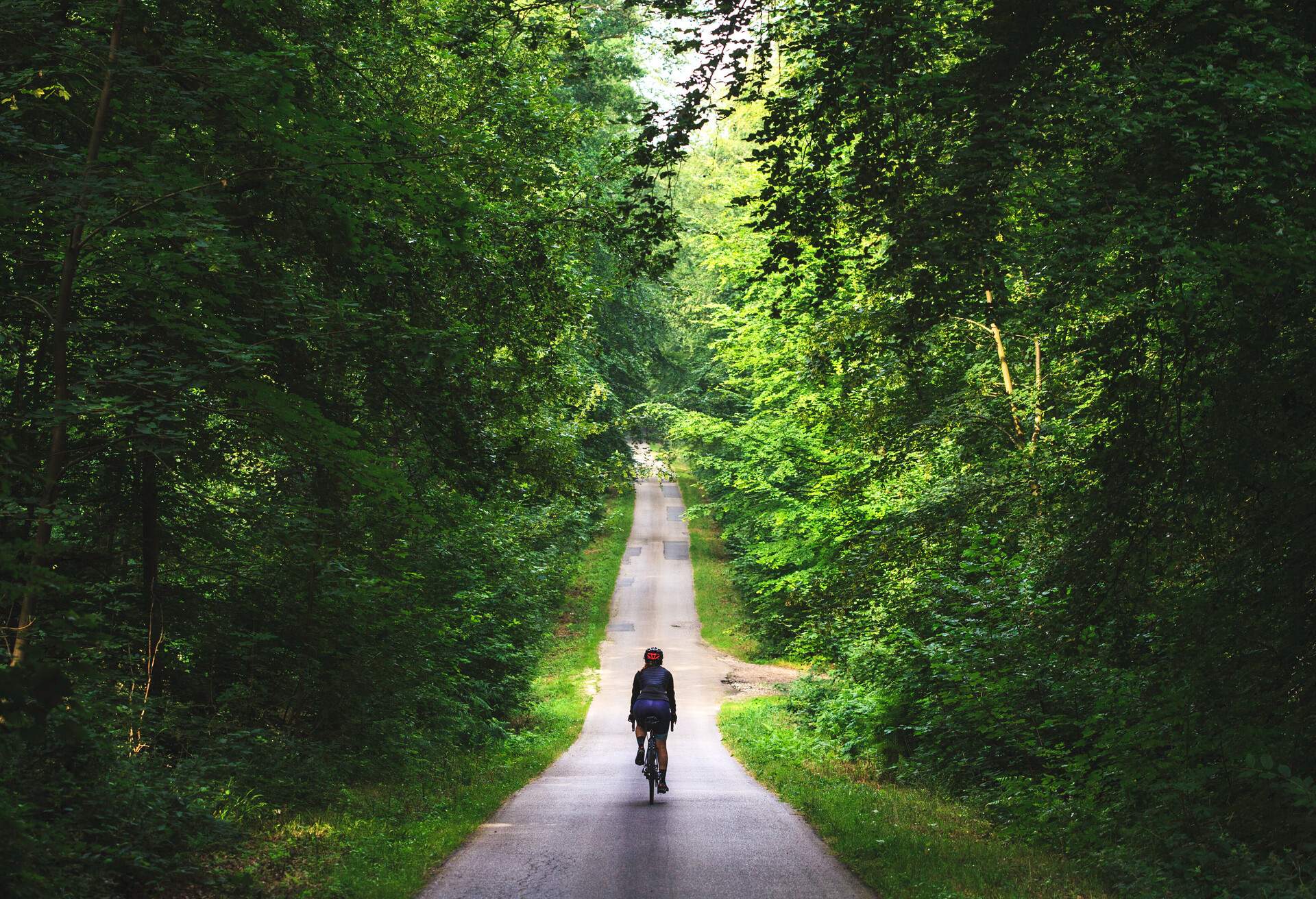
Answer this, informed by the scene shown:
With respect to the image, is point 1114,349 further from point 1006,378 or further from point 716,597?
point 716,597

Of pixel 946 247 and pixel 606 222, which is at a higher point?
pixel 606 222

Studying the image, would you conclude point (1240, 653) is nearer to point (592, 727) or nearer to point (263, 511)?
point (263, 511)

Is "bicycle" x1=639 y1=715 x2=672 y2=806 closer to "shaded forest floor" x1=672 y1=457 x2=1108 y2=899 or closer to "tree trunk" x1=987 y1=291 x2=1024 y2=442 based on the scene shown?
"shaded forest floor" x1=672 y1=457 x2=1108 y2=899

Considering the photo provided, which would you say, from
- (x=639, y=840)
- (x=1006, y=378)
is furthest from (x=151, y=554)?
(x=1006, y=378)

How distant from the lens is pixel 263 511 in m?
8.95

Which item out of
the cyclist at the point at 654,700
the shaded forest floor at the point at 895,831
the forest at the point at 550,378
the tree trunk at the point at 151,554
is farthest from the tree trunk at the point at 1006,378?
the tree trunk at the point at 151,554

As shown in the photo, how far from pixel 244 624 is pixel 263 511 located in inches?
66.6

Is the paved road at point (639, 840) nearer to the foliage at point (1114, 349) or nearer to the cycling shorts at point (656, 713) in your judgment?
the cycling shorts at point (656, 713)

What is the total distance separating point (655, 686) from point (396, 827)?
3988 millimetres

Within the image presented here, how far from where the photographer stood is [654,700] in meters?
12.2

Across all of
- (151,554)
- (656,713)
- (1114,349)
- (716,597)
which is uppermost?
(1114,349)

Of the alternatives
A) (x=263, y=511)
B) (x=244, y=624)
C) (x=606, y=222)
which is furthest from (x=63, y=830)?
(x=606, y=222)

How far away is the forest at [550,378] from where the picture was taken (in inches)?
238

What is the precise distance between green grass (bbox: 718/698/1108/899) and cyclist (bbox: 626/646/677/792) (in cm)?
181
